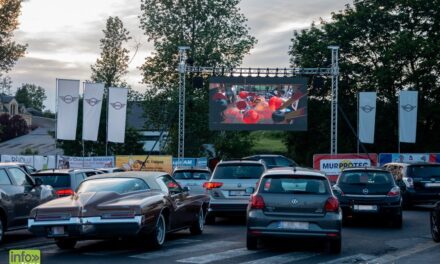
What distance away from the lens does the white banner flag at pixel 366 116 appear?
3647cm

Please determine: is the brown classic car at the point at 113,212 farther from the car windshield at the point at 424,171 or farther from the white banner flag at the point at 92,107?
the white banner flag at the point at 92,107

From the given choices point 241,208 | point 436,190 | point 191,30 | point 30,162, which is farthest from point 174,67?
point 241,208

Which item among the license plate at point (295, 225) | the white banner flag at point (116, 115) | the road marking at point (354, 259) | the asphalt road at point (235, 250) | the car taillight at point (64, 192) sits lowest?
the asphalt road at point (235, 250)

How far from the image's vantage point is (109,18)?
6719cm

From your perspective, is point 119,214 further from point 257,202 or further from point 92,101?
point 92,101

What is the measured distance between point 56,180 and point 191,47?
32.7m

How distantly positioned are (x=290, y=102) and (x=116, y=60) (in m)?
34.5

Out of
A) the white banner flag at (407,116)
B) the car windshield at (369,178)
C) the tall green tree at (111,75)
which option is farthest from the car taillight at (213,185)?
the tall green tree at (111,75)

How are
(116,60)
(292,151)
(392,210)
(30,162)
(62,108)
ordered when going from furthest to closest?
(116,60) < (292,151) < (30,162) < (62,108) < (392,210)

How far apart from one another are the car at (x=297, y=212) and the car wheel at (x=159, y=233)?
1.63 meters

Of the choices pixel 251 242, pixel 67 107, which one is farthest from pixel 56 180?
pixel 67 107

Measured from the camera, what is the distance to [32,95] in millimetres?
158500

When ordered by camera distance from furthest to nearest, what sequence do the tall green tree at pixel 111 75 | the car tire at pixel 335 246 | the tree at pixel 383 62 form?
the tall green tree at pixel 111 75 → the tree at pixel 383 62 → the car tire at pixel 335 246

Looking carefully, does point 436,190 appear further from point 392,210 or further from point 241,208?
point 241,208
